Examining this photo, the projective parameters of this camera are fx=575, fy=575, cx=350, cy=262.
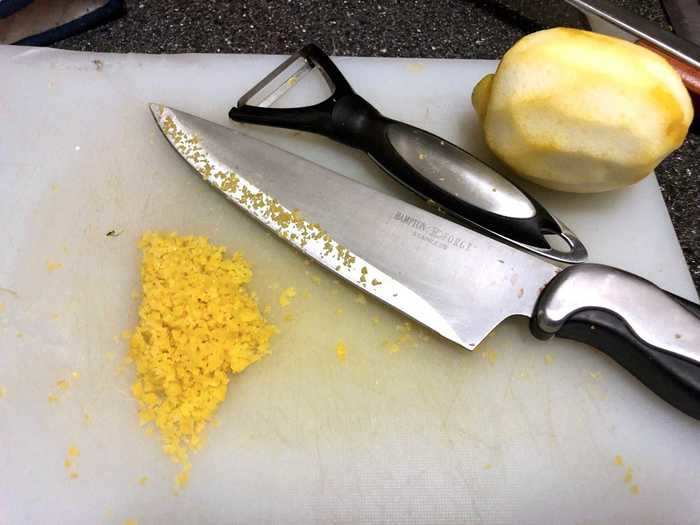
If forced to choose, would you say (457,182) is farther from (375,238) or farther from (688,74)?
(688,74)

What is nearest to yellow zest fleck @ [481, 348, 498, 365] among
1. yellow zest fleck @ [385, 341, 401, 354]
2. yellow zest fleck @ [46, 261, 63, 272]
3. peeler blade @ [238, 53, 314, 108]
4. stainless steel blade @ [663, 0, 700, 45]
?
yellow zest fleck @ [385, 341, 401, 354]

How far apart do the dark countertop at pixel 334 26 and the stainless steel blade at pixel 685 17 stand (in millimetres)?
25

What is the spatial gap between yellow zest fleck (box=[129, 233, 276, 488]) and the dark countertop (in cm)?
54

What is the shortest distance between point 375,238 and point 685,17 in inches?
34.5

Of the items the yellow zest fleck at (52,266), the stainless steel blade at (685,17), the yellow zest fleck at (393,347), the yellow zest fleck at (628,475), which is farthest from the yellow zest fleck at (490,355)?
the stainless steel blade at (685,17)

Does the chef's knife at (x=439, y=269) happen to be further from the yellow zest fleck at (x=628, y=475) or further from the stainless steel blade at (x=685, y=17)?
the stainless steel blade at (x=685, y=17)

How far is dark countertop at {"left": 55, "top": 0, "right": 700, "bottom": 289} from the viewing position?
3.82 ft

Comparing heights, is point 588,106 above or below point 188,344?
above

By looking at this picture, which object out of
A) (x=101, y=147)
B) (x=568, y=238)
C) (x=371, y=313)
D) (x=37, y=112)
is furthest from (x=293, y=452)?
(x=37, y=112)

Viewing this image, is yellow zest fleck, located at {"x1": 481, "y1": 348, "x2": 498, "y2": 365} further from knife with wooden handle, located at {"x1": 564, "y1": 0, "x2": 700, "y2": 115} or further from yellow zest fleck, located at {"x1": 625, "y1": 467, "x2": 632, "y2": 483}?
knife with wooden handle, located at {"x1": 564, "y1": 0, "x2": 700, "y2": 115}

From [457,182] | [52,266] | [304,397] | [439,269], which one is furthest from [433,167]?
[52,266]

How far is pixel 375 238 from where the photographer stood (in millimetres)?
863

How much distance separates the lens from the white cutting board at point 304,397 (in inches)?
31.3

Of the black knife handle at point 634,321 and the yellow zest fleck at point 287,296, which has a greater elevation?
the black knife handle at point 634,321
